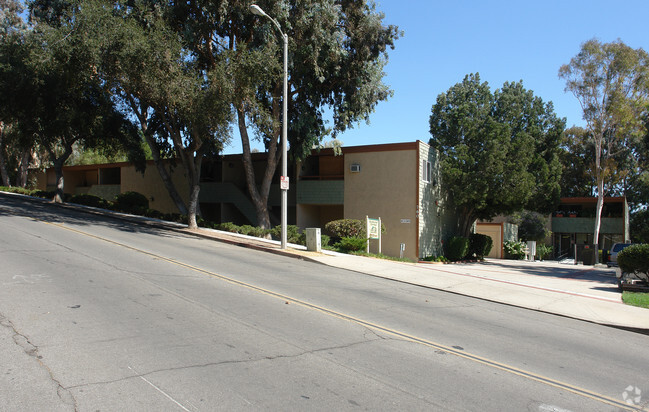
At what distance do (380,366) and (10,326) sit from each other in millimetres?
5117

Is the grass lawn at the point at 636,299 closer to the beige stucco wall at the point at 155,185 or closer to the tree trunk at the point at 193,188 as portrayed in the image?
the tree trunk at the point at 193,188

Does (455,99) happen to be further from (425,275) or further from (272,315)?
(272,315)

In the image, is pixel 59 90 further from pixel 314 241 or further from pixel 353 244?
pixel 353 244

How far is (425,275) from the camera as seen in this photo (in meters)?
14.7

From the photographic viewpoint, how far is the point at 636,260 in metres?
13.6

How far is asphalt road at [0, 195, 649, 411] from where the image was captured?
4.77 m

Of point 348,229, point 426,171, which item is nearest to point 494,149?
point 426,171

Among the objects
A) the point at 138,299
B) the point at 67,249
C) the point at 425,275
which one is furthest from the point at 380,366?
the point at 67,249

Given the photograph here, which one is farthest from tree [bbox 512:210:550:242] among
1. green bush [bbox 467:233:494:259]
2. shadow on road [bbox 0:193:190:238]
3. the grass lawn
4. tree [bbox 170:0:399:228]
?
shadow on road [bbox 0:193:190:238]

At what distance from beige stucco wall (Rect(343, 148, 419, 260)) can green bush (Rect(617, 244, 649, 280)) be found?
11.0 m

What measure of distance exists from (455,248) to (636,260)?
573 inches

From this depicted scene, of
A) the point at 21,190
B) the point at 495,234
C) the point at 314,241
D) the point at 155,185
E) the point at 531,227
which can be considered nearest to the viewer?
the point at 314,241

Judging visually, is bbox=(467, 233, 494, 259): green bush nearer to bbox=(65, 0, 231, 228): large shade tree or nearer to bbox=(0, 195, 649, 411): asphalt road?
bbox=(65, 0, 231, 228): large shade tree

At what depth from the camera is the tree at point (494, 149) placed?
25948mm
